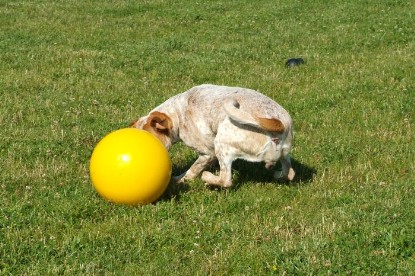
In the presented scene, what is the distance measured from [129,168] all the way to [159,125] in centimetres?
134

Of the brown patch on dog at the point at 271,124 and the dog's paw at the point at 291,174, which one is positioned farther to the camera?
the dog's paw at the point at 291,174

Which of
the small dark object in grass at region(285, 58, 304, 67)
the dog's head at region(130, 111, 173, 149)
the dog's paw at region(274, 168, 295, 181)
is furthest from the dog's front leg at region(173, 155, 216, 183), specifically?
the small dark object in grass at region(285, 58, 304, 67)

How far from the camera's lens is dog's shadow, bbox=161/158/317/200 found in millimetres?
8617

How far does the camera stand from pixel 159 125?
28.5 ft

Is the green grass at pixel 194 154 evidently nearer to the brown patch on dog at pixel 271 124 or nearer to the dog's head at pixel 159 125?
the dog's head at pixel 159 125

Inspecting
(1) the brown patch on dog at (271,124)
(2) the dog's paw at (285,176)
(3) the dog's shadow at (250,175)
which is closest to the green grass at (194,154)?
(3) the dog's shadow at (250,175)

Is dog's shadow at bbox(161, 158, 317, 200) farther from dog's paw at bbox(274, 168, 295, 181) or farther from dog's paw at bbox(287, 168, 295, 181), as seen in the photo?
dog's paw at bbox(287, 168, 295, 181)

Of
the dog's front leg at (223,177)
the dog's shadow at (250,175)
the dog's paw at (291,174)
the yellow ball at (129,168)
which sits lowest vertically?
the dog's shadow at (250,175)

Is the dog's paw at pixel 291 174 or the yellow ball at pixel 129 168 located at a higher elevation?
the yellow ball at pixel 129 168

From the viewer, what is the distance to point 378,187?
27.4 feet

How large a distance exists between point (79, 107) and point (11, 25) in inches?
329

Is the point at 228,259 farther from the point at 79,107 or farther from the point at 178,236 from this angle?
the point at 79,107

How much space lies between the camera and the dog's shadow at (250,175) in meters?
8.62

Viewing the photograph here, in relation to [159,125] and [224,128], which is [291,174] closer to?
[224,128]
